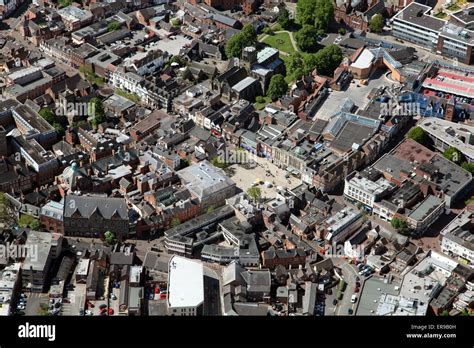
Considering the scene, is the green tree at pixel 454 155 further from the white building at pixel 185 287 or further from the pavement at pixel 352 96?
the white building at pixel 185 287

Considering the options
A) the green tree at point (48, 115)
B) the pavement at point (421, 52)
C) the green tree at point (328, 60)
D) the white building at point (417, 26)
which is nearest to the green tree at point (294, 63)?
the green tree at point (328, 60)

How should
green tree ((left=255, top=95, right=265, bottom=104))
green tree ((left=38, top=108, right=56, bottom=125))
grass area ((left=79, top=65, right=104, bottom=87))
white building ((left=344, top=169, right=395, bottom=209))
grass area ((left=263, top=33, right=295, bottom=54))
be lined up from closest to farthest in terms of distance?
white building ((left=344, top=169, right=395, bottom=209)) < green tree ((left=38, top=108, right=56, bottom=125)) < green tree ((left=255, top=95, right=265, bottom=104)) < grass area ((left=79, top=65, right=104, bottom=87)) < grass area ((left=263, top=33, right=295, bottom=54))

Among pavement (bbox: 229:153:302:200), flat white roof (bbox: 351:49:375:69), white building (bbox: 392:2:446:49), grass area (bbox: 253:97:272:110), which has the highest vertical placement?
white building (bbox: 392:2:446:49)

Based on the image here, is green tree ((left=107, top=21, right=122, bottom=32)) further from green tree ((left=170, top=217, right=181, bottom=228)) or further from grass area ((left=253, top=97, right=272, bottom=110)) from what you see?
green tree ((left=170, top=217, right=181, bottom=228))

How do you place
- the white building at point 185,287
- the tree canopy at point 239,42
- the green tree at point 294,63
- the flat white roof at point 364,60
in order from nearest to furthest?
the white building at point 185,287
the flat white roof at point 364,60
the green tree at point 294,63
the tree canopy at point 239,42

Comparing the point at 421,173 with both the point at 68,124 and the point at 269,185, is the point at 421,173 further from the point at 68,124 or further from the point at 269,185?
the point at 68,124

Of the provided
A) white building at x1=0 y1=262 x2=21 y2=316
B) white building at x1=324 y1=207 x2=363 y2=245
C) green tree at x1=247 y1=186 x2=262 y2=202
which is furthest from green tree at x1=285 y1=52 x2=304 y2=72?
white building at x1=0 y1=262 x2=21 y2=316

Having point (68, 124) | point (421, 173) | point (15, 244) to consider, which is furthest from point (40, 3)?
point (421, 173)
